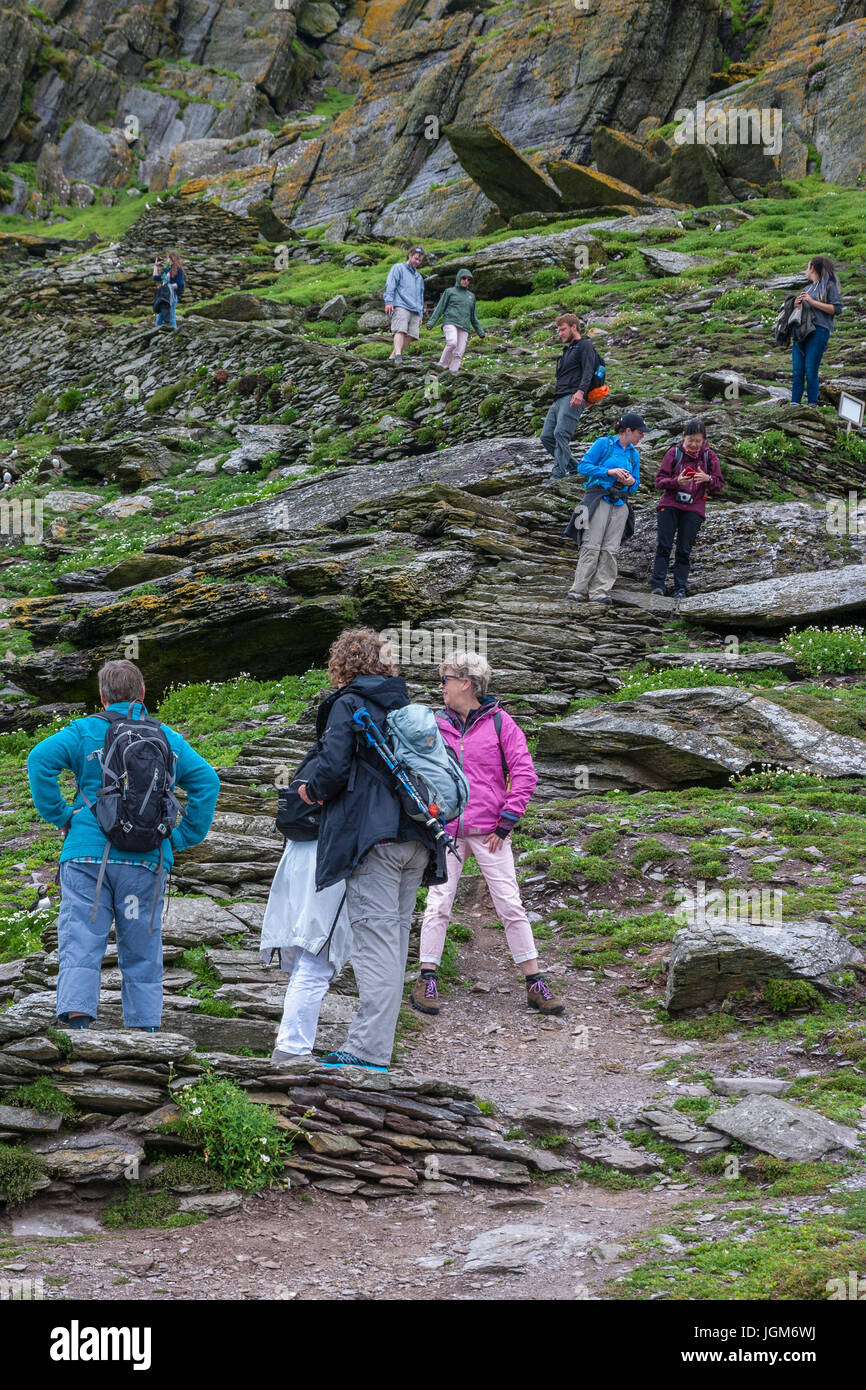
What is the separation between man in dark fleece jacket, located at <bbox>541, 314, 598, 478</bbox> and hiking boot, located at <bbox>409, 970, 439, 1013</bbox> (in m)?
10.1

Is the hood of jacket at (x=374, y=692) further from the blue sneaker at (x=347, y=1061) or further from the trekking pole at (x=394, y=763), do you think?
the blue sneaker at (x=347, y=1061)

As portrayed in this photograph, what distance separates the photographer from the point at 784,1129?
579cm

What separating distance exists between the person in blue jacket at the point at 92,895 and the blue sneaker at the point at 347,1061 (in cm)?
94

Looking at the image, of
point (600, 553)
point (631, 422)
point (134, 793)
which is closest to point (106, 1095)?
point (134, 793)

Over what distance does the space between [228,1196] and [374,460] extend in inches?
658

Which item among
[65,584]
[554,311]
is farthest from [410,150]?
[65,584]

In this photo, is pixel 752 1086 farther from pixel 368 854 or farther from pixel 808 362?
pixel 808 362

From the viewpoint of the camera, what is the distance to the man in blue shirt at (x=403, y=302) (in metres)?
23.5

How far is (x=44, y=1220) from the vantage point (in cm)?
498

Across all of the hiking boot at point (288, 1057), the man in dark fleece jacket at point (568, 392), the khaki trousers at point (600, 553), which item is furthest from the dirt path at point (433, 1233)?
the man in dark fleece jacket at point (568, 392)

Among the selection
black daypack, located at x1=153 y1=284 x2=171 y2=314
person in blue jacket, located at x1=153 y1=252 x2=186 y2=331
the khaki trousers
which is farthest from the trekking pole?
black daypack, located at x1=153 y1=284 x2=171 y2=314

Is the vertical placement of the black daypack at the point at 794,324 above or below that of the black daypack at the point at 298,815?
above

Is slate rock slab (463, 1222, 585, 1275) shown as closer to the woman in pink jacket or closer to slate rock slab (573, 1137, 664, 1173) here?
slate rock slab (573, 1137, 664, 1173)
